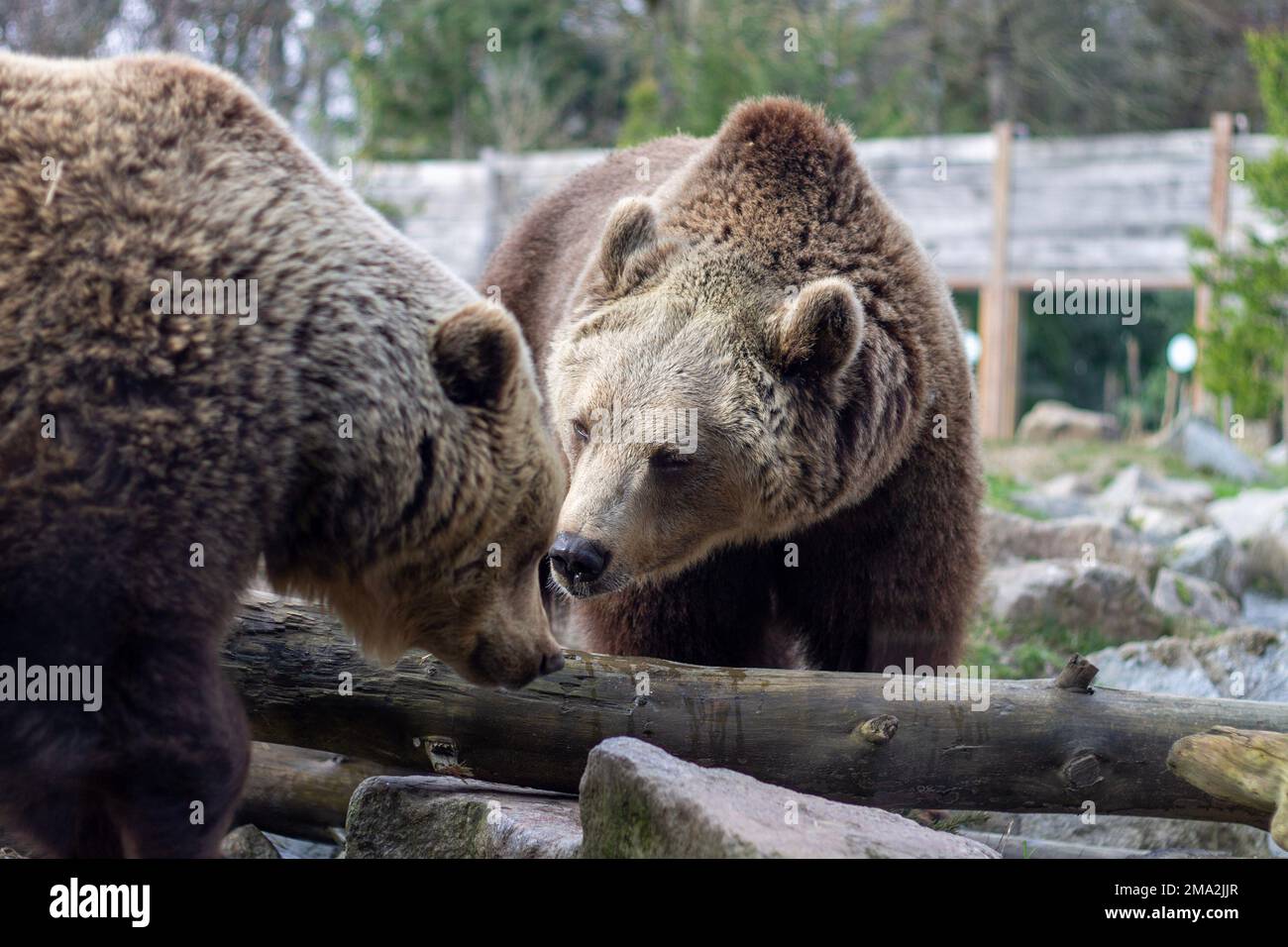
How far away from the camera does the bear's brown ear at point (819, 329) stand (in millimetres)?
4219

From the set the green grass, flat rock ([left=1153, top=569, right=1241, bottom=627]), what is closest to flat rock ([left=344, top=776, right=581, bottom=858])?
flat rock ([left=1153, top=569, right=1241, bottom=627])

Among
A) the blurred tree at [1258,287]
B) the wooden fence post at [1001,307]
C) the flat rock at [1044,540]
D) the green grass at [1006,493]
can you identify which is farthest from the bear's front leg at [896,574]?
the wooden fence post at [1001,307]

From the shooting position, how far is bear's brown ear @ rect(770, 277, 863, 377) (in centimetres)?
422

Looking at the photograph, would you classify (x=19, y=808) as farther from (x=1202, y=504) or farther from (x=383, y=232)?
(x=1202, y=504)

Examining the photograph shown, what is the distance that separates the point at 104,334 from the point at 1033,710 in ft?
8.85

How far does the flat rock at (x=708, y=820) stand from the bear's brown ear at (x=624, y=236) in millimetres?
1822

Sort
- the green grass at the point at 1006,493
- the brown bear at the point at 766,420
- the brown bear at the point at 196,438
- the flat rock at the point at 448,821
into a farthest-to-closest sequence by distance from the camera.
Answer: the green grass at the point at 1006,493 → the brown bear at the point at 766,420 → the flat rock at the point at 448,821 → the brown bear at the point at 196,438

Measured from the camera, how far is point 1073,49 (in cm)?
2481

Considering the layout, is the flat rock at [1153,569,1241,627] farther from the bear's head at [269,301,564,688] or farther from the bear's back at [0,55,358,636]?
the bear's back at [0,55,358,636]

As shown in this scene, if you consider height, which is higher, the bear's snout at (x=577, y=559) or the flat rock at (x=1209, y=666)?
the bear's snout at (x=577, y=559)

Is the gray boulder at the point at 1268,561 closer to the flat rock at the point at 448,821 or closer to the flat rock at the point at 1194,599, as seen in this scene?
the flat rock at the point at 1194,599

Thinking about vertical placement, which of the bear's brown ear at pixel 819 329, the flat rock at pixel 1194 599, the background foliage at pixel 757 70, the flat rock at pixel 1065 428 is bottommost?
the flat rock at pixel 1194 599

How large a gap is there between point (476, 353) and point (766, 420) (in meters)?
1.21

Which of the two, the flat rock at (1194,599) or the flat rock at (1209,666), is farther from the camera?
the flat rock at (1194,599)
